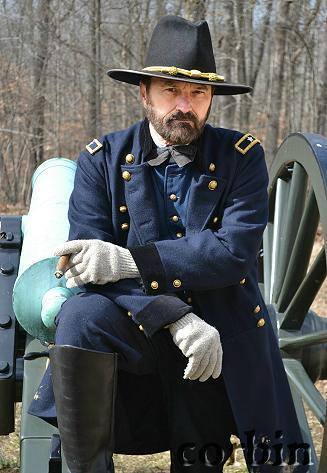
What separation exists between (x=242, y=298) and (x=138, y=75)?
738 millimetres

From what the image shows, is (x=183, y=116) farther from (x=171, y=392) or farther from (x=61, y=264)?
(x=171, y=392)

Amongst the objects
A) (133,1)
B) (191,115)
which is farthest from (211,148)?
(133,1)

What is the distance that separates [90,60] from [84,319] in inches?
453

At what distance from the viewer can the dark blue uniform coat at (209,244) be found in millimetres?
2404

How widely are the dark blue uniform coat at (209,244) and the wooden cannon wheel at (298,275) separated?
1.62 ft

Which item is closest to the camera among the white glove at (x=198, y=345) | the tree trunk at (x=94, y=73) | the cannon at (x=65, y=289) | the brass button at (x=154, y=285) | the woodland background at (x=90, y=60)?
the white glove at (x=198, y=345)

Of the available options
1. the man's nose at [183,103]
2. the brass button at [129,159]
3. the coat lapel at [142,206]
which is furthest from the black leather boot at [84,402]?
the man's nose at [183,103]

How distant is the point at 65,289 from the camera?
2805 mm

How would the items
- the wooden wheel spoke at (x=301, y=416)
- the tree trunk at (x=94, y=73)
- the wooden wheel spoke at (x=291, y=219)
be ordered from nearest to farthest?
the wooden wheel spoke at (x=301, y=416) < the wooden wheel spoke at (x=291, y=219) < the tree trunk at (x=94, y=73)

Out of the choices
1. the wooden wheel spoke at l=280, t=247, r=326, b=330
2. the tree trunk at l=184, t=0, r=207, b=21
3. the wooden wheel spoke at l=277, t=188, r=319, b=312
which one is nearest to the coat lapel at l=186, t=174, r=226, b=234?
the wooden wheel spoke at l=277, t=188, r=319, b=312

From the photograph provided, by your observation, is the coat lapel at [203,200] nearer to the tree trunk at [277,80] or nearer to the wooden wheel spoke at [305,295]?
the wooden wheel spoke at [305,295]

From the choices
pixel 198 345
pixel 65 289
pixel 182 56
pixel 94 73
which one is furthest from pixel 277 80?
pixel 198 345

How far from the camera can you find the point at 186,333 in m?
2.30

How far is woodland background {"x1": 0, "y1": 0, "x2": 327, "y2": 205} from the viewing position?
1263 cm
